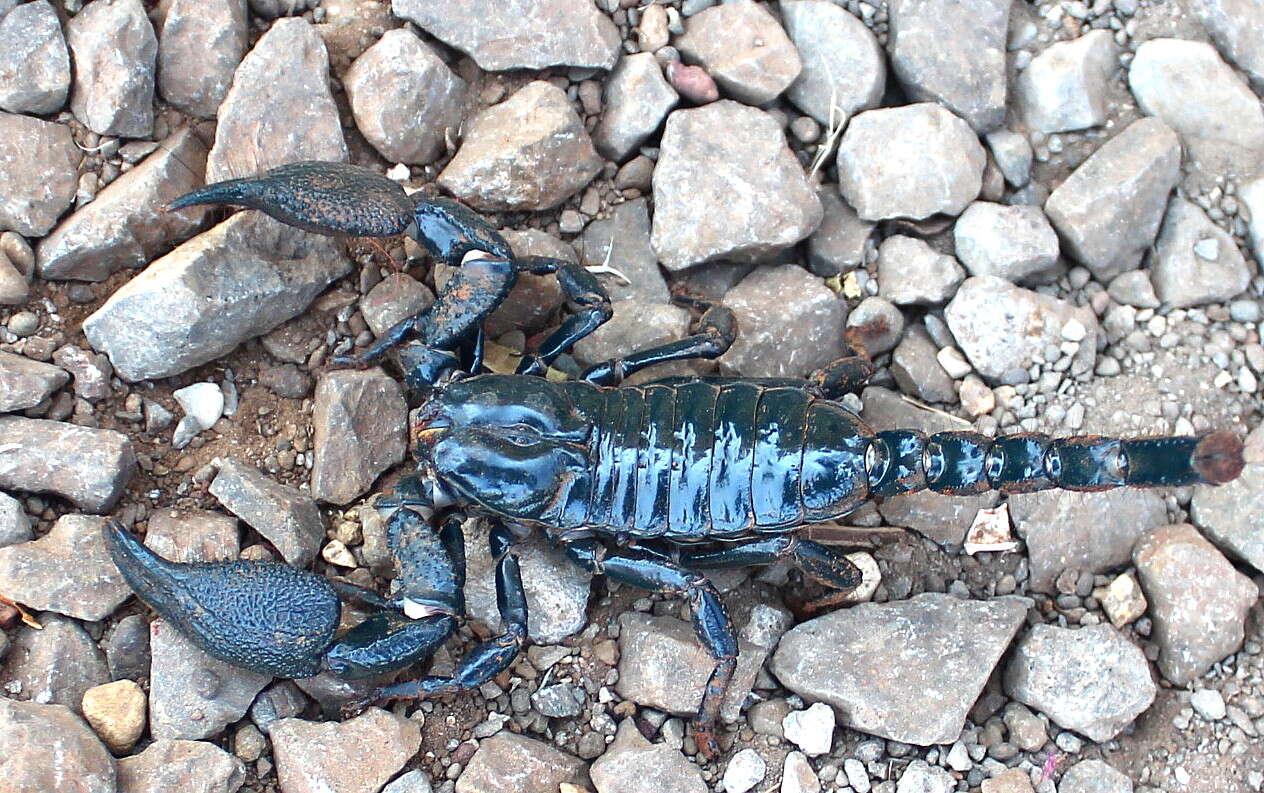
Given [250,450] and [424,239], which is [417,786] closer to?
[250,450]

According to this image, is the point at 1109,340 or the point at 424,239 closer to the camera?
the point at 424,239

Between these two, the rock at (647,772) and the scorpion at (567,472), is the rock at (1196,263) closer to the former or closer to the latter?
the scorpion at (567,472)

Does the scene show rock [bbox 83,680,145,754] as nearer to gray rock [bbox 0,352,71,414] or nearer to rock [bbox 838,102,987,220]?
gray rock [bbox 0,352,71,414]

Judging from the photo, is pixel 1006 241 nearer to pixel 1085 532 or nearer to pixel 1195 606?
pixel 1085 532

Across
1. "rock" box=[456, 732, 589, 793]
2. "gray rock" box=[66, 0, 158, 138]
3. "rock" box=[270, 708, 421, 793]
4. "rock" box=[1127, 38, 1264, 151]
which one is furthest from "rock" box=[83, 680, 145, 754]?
"rock" box=[1127, 38, 1264, 151]

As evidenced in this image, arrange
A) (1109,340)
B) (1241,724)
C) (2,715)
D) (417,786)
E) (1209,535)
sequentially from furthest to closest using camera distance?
(1109,340), (1209,535), (1241,724), (417,786), (2,715)

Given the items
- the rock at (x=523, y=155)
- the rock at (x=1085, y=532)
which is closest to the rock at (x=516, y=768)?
the rock at (x=1085, y=532)

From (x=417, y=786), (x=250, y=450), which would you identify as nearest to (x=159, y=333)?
(x=250, y=450)
